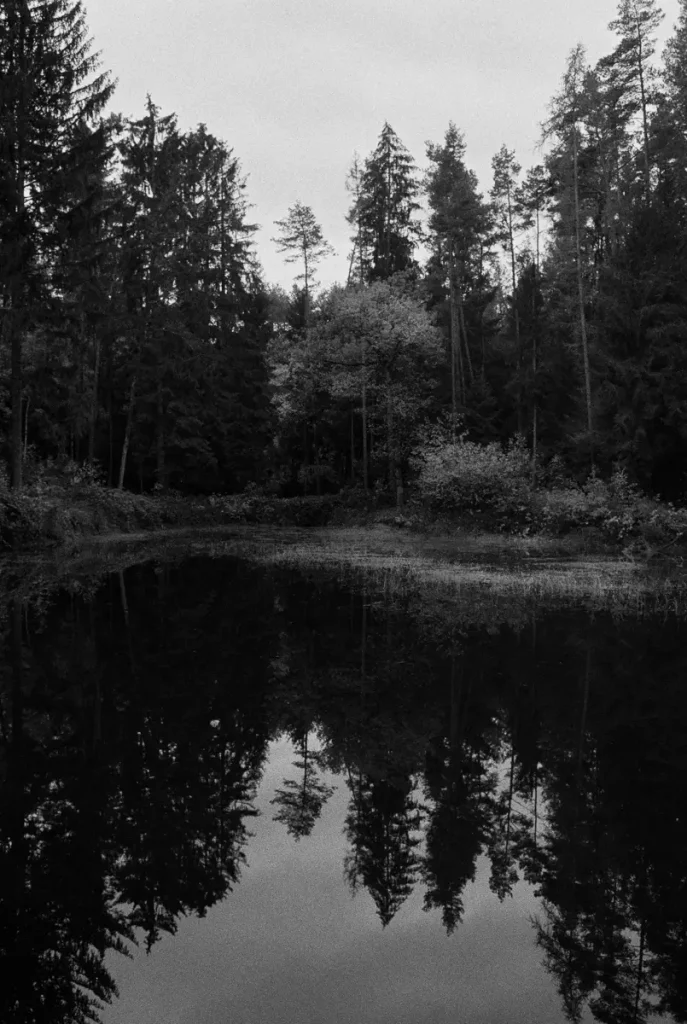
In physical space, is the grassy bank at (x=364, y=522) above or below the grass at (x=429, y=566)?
above

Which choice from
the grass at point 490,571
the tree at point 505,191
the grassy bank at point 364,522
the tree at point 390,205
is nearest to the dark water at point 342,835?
the grass at point 490,571

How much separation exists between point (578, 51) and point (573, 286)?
12.0 meters

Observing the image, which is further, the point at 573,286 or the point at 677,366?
the point at 573,286

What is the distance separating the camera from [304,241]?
47156 mm

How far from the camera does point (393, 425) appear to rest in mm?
38656

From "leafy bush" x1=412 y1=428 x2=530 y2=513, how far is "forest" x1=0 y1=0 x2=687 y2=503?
704mm

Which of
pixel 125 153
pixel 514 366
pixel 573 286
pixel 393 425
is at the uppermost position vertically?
pixel 125 153

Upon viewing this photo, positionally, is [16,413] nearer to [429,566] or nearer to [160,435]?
[429,566]

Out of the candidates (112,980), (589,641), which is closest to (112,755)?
(112,980)

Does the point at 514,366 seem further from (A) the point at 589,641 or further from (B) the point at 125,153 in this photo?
(A) the point at 589,641

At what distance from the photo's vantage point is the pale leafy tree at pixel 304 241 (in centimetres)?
Answer: 4712

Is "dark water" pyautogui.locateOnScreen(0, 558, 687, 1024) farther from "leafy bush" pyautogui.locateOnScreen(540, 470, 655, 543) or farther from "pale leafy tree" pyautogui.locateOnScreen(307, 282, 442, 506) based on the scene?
"pale leafy tree" pyautogui.locateOnScreen(307, 282, 442, 506)

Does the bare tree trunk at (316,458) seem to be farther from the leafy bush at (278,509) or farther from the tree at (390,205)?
the tree at (390,205)

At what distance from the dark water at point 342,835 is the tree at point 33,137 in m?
17.9
